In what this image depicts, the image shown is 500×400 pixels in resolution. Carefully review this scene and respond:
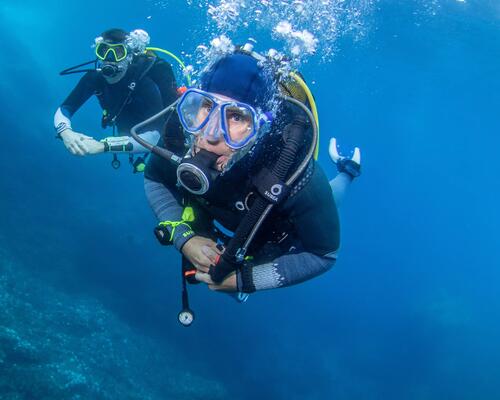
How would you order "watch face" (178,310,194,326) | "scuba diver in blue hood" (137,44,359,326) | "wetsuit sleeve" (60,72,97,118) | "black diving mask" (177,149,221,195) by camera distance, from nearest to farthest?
1. "black diving mask" (177,149,221,195)
2. "scuba diver in blue hood" (137,44,359,326)
3. "watch face" (178,310,194,326)
4. "wetsuit sleeve" (60,72,97,118)

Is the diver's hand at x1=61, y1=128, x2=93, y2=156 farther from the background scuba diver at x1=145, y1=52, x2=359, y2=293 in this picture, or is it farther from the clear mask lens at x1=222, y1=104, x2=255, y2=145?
the clear mask lens at x1=222, y1=104, x2=255, y2=145

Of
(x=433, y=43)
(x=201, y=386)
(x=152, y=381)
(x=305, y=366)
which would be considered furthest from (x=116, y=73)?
(x=433, y=43)

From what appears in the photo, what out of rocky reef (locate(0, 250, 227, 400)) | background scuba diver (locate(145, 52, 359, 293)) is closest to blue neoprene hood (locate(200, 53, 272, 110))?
background scuba diver (locate(145, 52, 359, 293))

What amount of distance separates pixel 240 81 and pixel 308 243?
54.4 inches

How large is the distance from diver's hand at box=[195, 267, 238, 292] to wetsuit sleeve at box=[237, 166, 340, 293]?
0.18 feet

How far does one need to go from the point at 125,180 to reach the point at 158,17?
4667cm

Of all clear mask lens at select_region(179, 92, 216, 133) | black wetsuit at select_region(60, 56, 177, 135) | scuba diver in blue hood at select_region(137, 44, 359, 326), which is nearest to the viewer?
scuba diver in blue hood at select_region(137, 44, 359, 326)

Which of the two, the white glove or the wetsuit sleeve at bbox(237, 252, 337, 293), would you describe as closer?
the wetsuit sleeve at bbox(237, 252, 337, 293)

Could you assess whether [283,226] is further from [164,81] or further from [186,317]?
[164,81]

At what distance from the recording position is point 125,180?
2380 cm

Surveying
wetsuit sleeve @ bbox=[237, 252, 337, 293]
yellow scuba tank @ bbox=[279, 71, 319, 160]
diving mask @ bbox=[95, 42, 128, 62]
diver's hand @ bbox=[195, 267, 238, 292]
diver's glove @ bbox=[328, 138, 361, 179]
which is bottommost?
diver's hand @ bbox=[195, 267, 238, 292]

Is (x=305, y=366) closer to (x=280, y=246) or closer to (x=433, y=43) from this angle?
(x=280, y=246)

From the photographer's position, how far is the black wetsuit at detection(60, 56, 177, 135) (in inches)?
277

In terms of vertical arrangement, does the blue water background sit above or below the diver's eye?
below
